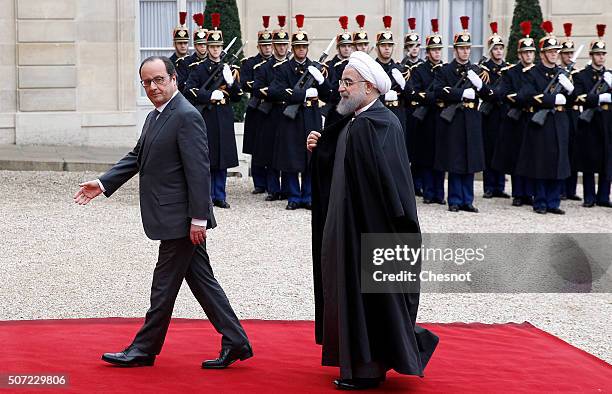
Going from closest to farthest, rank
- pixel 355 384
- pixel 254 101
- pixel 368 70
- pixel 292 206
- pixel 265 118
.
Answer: pixel 355 384
pixel 368 70
pixel 292 206
pixel 265 118
pixel 254 101

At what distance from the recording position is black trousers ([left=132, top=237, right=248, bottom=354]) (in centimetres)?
661

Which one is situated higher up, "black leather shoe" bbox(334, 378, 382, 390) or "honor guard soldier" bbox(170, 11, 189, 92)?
"honor guard soldier" bbox(170, 11, 189, 92)

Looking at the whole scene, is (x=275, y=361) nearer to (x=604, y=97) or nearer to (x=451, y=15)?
(x=604, y=97)

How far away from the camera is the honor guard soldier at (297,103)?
13.7 m

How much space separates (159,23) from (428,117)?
6.42 metres

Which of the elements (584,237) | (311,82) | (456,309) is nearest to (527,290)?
(456,309)

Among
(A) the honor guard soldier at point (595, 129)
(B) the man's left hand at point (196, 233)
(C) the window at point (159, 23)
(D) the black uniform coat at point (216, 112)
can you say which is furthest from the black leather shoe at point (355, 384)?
(C) the window at point (159, 23)

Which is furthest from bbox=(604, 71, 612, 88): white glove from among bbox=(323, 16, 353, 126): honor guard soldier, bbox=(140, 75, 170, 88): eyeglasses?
bbox=(140, 75, 170, 88): eyeglasses

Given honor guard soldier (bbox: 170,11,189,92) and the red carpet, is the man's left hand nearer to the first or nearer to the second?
the red carpet

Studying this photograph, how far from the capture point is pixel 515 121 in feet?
47.9

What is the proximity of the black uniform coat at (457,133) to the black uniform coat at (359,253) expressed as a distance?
7.50 meters

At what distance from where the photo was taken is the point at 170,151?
659 centimetres

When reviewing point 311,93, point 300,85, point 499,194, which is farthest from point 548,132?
point 300,85

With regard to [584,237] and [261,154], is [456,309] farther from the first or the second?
[261,154]
